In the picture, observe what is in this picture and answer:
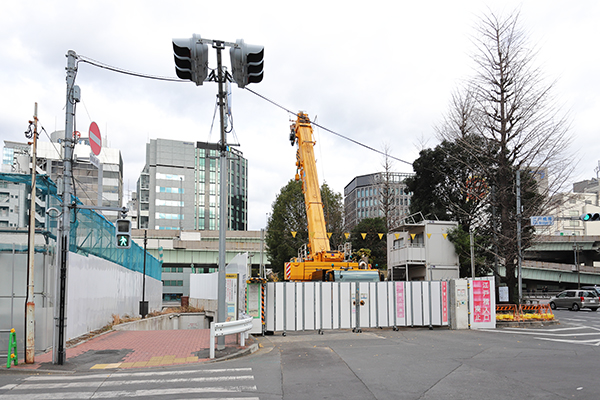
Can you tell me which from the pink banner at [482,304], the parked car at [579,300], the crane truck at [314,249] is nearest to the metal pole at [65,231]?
the crane truck at [314,249]

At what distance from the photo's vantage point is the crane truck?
800 inches

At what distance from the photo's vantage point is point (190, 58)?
1133 cm

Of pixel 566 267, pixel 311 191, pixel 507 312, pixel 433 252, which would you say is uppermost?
pixel 311 191

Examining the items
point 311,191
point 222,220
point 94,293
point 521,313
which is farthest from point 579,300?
point 94,293

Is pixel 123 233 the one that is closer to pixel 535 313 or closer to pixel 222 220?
pixel 222 220

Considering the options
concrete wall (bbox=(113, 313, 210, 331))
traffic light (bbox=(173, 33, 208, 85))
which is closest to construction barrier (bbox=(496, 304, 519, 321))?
traffic light (bbox=(173, 33, 208, 85))

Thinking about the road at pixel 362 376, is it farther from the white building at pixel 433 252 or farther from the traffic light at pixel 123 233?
the white building at pixel 433 252

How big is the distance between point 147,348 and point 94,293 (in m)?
5.30

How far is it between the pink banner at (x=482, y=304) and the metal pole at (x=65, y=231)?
49.0ft

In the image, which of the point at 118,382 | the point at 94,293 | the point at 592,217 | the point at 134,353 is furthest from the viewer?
the point at 592,217

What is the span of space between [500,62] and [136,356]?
22151 mm

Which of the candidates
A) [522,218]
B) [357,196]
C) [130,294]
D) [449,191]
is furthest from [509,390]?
[357,196]

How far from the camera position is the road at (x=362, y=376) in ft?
26.8

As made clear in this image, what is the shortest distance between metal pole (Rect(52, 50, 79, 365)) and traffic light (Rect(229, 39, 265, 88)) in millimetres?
4321
